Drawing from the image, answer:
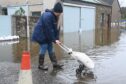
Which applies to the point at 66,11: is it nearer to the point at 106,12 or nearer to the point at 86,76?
the point at 106,12

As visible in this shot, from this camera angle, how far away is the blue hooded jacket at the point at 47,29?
8281mm

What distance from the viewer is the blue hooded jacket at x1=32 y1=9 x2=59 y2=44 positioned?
8281 mm

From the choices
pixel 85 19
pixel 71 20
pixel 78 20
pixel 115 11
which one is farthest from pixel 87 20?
pixel 115 11

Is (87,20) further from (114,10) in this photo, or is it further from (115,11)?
(115,11)

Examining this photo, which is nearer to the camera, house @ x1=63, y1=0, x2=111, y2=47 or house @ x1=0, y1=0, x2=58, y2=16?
house @ x1=0, y1=0, x2=58, y2=16

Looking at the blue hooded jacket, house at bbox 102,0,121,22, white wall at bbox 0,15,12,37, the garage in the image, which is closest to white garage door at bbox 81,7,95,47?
the garage

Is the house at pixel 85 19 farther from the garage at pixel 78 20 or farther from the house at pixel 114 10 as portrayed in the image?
the house at pixel 114 10

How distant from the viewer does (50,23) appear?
8.28 meters

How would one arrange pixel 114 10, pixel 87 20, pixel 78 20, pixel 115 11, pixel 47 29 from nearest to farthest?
pixel 47 29 → pixel 78 20 → pixel 87 20 → pixel 114 10 → pixel 115 11

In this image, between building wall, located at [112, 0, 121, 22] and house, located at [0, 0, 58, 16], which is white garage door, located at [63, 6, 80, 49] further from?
building wall, located at [112, 0, 121, 22]

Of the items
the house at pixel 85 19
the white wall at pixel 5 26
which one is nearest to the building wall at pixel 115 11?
the house at pixel 85 19

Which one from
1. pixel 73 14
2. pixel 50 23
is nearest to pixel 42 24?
pixel 50 23

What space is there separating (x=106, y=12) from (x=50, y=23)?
1418 inches

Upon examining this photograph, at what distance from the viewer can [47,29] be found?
8289 mm
